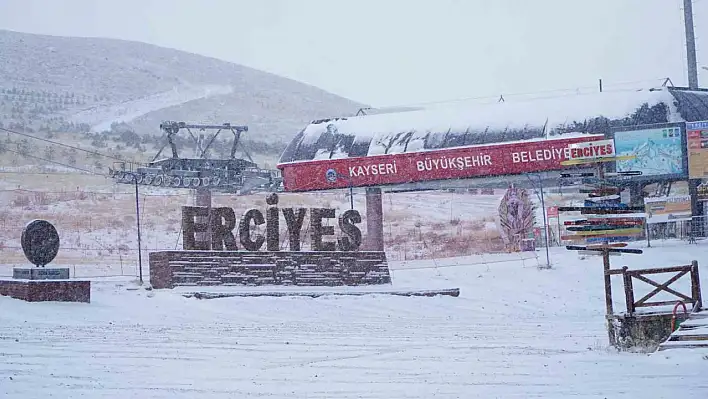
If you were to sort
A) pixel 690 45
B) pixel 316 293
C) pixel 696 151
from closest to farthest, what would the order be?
pixel 316 293
pixel 696 151
pixel 690 45

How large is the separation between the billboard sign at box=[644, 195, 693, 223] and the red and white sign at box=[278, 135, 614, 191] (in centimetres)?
357

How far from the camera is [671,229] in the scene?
3709cm

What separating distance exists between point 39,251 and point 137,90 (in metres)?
86.2

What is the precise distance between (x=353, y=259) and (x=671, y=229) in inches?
631

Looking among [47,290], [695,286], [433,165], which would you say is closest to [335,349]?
[695,286]

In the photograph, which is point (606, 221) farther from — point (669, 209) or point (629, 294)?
point (669, 209)

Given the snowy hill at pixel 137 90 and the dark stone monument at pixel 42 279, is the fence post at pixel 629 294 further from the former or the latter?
the snowy hill at pixel 137 90

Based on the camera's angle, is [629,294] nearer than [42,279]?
Yes

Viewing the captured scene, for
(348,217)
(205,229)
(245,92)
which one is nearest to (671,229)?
(348,217)

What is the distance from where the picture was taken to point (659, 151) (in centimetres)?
3356

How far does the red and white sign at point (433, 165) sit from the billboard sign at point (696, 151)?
3.32m

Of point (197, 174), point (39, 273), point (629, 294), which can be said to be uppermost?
point (197, 174)

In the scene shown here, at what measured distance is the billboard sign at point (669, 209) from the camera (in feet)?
111

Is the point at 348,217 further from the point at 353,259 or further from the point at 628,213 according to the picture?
the point at 628,213
